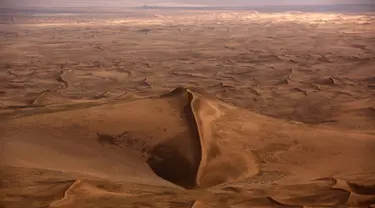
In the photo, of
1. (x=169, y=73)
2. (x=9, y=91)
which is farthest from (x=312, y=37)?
(x=9, y=91)

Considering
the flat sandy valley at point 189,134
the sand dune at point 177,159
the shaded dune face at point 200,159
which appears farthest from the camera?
the shaded dune face at point 200,159

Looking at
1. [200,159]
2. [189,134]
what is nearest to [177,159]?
[200,159]

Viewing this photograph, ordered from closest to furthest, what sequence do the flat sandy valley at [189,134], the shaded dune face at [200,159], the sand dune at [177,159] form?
the sand dune at [177,159] → the flat sandy valley at [189,134] → the shaded dune face at [200,159]

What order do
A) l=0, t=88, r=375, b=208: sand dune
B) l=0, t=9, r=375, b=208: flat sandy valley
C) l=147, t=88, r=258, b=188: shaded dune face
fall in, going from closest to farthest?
1. l=0, t=88, r=375, b=208: sand dune
2. l=0, t=9, r=375, b=208: flat sandy valley
3. l=147, t=88, r=258, b=188: shaded dune face

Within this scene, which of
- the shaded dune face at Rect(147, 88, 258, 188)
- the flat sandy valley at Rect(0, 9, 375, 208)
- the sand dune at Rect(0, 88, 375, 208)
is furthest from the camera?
the shaded dune face at Rect(147, 88, 258, 188)

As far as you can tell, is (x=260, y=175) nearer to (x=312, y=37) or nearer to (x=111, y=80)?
(x=111, y=80)

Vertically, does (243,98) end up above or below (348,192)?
above
